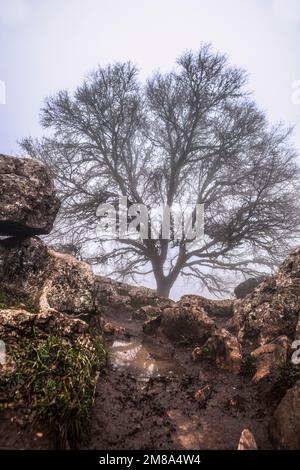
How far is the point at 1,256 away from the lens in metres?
7.04

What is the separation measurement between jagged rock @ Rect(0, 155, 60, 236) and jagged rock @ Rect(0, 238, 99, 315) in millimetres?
483

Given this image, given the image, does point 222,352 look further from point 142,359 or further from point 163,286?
point 163,286

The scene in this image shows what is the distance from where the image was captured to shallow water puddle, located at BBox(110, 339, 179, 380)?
618cm

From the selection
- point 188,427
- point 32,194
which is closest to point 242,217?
point 32,194

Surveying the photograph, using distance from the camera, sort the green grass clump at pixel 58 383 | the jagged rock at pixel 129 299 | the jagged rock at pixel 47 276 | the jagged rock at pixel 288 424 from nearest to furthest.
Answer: the jagged rock at pixel 288 424, the green grass clump at pixel 58 383, the jagged rock at pixel 47 276, the jagged rock at pixel 129 299

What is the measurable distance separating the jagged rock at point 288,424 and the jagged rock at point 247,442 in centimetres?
37

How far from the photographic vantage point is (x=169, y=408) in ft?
16.0

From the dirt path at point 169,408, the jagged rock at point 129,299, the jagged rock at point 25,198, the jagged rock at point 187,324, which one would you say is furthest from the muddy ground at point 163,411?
the jagged rock at point 25,198

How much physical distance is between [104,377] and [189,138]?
12.5 metres

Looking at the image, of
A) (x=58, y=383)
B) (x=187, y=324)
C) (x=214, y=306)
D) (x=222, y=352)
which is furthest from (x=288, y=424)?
(x=214, y=306)

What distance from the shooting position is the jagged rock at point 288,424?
3816 mm
